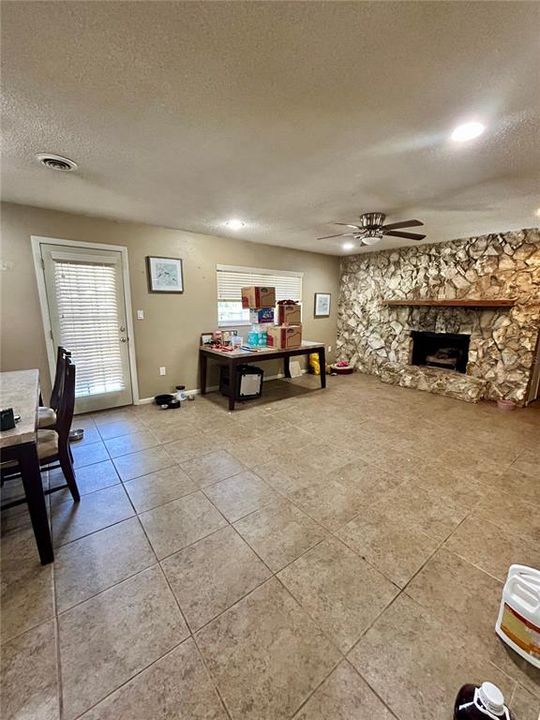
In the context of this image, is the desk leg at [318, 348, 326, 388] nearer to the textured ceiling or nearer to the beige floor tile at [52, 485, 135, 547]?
the textured ceiling

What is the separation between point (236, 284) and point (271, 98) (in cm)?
330

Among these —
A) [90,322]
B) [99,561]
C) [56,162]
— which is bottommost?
[99,561]

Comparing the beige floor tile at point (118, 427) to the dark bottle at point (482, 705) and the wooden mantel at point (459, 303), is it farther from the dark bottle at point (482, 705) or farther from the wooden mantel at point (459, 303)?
the wooden mantel at point (459, 303)

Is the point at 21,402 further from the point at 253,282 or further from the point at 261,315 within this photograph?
the point at 253,282

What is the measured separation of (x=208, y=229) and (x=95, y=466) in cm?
309

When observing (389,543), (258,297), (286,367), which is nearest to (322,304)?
(286,367)

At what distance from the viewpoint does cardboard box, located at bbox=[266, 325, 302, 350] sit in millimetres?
4214

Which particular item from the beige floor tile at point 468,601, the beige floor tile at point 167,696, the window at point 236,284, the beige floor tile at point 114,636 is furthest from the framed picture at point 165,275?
the beige floor tile at point 468,601

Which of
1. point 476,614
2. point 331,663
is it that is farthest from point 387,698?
point 476,614

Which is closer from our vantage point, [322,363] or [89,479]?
[89,479]

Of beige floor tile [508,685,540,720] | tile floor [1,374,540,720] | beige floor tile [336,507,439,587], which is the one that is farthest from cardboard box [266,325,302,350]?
beige floor tile [508,685,540,720]

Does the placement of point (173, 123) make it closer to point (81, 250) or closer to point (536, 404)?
point (81, 250)

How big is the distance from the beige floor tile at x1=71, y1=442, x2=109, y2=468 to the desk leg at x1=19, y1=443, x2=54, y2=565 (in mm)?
1049

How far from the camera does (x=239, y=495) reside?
85.7 inches
